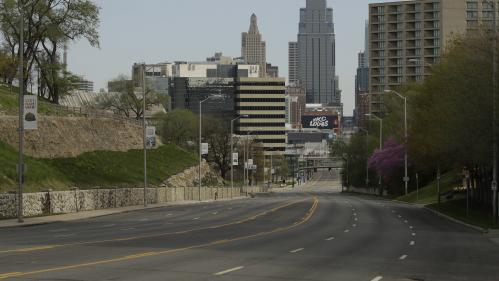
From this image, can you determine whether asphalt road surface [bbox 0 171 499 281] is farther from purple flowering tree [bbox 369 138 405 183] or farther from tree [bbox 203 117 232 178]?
tree [bbox 203 117 232 178]

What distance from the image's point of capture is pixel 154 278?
18609 millimetres

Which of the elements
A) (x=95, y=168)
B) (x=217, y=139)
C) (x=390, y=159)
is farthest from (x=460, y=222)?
(x=217, y=139)

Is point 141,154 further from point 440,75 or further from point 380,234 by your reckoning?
point 380,234

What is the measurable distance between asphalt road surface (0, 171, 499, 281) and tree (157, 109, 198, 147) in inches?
4310

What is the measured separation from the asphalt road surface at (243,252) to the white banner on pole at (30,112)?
492 centimetres

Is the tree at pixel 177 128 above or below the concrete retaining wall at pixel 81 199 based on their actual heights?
above

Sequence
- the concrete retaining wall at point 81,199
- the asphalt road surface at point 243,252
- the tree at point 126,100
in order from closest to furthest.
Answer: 1. the asphalt road surface at point 243,252
2. the concrete retaining wall at point 81,199
3. the tree at point 126,100

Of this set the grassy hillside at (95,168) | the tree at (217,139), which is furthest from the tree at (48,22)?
the tree at (217,139)

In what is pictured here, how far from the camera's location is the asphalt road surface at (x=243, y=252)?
66.6 ft

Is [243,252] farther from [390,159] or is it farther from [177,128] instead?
[177,128]

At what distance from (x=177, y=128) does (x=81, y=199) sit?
9869cm

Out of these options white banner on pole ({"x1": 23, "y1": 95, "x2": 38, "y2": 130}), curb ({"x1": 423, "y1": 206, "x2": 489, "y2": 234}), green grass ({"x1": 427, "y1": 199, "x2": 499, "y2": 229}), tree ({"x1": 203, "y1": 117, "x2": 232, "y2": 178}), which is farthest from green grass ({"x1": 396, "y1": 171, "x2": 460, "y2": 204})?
tree ({"x1": 203, "y1": 117, "x2": 232, "y2": 178})

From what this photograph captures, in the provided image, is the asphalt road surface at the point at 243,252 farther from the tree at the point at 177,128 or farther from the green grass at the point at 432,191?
the tree at the point at 177,128

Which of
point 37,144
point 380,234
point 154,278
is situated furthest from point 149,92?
point 154,278
